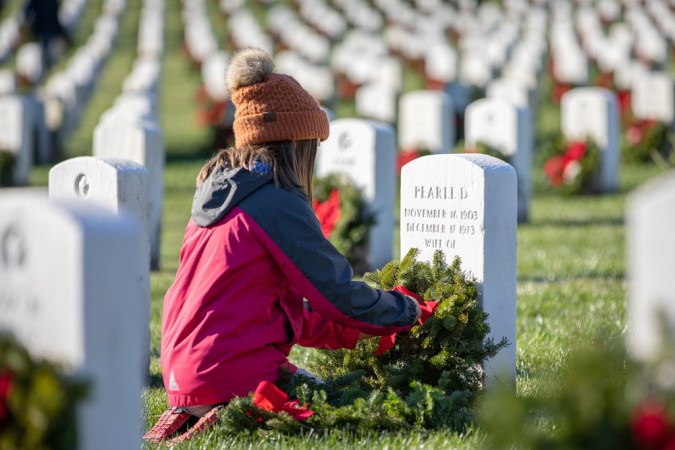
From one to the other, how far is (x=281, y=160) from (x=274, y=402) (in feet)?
2.93

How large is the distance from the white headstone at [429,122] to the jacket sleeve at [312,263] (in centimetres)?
871

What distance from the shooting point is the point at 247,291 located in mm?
4207

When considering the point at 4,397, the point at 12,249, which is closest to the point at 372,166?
the point at 12,249

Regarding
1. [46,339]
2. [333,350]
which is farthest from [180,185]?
[46,339]

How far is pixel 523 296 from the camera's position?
740cm

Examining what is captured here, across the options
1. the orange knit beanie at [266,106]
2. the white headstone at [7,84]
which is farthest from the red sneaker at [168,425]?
the white headstone at [7,84]

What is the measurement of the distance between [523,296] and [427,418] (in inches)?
124

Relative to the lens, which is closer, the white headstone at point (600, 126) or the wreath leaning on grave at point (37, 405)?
the wreath leaning on grave at point (37, 405)

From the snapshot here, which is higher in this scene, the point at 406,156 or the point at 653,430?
the point at 406,156

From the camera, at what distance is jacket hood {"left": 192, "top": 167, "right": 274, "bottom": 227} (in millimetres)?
4219

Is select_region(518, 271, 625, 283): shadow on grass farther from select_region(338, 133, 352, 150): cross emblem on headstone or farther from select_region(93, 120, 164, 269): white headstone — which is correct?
select_region(93, 120, 164, 269): white headstone

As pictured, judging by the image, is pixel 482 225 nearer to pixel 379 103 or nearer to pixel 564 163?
pixel 564 163

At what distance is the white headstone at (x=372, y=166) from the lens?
8.70 m

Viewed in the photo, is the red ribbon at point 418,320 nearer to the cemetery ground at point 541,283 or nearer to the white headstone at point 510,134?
the cemetery ground at point 541,283
